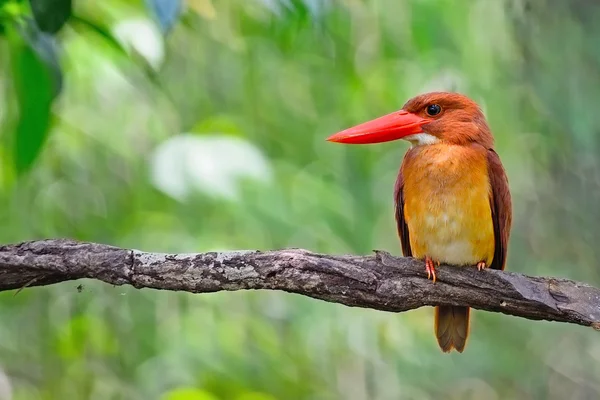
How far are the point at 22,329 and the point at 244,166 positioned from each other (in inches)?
48.2

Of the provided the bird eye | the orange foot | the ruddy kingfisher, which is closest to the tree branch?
the orange foot

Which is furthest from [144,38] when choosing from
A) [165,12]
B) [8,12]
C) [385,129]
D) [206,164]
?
[165,12]

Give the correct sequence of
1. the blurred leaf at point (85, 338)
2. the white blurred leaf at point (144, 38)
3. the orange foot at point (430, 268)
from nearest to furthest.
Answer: the orange foot at point (430, 268) < the white blurred leaf at point (144, 38) < the blurred leaf at point (85, 338)

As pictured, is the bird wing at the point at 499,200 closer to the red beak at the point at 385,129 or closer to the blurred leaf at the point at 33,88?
the red beak at the point at 385,129

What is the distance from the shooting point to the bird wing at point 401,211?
260cm

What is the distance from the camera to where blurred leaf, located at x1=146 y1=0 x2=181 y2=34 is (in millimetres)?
1395

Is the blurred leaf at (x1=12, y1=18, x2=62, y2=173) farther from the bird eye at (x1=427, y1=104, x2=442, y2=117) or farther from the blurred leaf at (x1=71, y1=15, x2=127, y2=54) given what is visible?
the bird eye at (x1=427, y1=104, x2=442, y2=117)

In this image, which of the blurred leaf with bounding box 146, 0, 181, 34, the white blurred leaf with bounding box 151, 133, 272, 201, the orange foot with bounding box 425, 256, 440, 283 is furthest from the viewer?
the white blurred leaf with bounding box 151, 133, 272, 201

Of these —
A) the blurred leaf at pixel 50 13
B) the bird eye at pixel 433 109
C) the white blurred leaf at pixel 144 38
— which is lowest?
the blurred leaf at pixel 50 13

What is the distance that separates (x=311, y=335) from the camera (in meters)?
3.34

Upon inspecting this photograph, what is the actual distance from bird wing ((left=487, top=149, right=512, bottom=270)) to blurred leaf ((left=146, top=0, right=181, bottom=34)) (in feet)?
4.44

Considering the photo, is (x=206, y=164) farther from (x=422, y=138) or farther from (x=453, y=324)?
(x=453, y=324)

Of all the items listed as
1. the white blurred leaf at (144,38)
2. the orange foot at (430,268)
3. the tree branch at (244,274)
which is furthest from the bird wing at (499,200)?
the white blurred leaf at (144,38)

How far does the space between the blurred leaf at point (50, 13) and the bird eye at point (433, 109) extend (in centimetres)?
141
